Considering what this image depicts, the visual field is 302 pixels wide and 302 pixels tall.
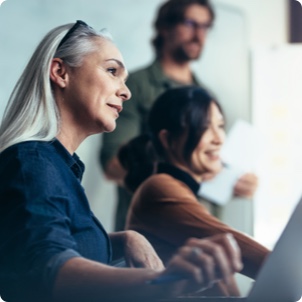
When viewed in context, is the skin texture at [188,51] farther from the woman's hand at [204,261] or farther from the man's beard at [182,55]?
the woman's hand at [204,261]

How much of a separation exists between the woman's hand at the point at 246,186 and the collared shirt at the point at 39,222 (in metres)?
0.35

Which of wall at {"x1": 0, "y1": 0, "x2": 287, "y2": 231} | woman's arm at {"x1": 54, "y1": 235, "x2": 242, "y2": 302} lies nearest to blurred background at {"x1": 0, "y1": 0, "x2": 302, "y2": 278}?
wall at {"x1": 0, "y1": 0, "x2": 287, "y2": 231}

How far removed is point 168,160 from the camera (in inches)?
58.8

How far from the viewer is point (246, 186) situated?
1.49 m

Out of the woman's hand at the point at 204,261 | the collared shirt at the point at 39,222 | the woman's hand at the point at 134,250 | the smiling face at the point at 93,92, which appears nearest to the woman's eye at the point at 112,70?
the smiling face at the point at 93,92

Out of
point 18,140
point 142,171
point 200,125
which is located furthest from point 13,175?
point 200,125

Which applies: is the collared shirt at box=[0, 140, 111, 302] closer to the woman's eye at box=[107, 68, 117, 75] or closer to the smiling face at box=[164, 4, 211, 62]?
the woman's eye at box=[107, 68, 117, 75]

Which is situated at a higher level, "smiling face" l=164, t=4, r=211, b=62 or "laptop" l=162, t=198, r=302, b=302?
"smiling face" l=164, t=4, r=211, b=62

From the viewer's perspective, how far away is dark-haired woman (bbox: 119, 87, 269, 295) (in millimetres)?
1469

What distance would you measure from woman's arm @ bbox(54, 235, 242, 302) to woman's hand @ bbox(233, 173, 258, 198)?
323 millimetres

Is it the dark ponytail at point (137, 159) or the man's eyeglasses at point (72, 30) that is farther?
the dark ponytail at point (137, 159)

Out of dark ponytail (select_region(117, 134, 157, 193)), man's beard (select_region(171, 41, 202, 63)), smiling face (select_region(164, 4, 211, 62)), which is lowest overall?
dark ponytail (select_region(117, 134, 157, 193))

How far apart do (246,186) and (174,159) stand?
18 centimetres

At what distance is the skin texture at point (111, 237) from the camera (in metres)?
1.17
